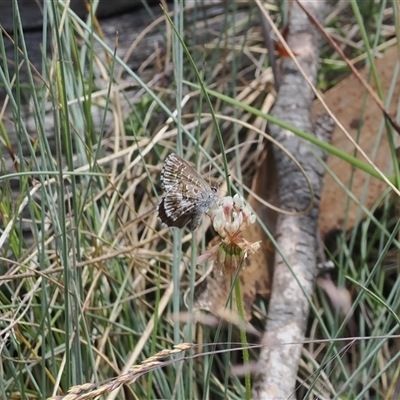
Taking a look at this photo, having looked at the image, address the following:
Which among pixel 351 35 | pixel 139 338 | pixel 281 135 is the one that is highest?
pixel 351 35

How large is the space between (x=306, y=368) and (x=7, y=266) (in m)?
0.48

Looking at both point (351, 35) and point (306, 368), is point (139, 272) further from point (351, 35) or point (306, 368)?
point (351, 35)

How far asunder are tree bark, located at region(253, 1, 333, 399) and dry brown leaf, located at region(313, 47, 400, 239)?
0.05 metres

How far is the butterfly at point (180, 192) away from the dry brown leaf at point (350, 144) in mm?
471

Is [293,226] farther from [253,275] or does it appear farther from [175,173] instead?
[175,173]

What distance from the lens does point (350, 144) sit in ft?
3.82

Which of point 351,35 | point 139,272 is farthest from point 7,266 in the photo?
point 351,35

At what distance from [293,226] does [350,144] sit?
0.24 metres

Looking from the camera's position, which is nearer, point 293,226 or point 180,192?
point 180,192

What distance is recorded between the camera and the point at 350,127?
1.18 meters

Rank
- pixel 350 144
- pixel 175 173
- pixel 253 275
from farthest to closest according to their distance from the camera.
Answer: pixel 350 144 → pixel 253 275 → pixel 175 173

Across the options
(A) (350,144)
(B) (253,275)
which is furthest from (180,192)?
(A) (350,144)

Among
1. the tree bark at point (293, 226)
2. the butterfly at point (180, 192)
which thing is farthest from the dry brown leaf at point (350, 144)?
the butterfly at point (180, 192)

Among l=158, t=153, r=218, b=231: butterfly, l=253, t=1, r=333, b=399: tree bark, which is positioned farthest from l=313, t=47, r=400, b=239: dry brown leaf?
l=158, t=153, r=218, b=231: butterfly
